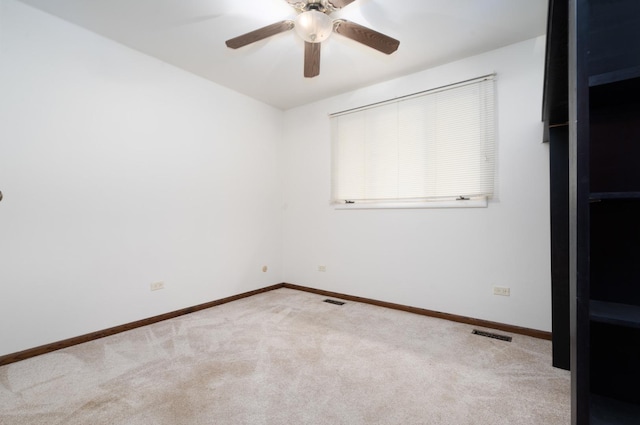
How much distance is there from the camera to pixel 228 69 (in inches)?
129

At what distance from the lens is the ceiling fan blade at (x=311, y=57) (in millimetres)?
2304

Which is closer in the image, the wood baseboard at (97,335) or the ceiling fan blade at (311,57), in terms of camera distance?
the wood baseboard at (97,335)

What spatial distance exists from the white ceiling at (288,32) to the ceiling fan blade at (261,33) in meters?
0.21

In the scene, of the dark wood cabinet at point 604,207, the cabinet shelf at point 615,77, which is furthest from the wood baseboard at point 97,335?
the cabinet shelf at point 615,77

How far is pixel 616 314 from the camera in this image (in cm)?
80

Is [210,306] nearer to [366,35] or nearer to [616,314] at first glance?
[366,35]

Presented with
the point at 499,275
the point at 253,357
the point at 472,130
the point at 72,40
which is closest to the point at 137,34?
the point at 72,40

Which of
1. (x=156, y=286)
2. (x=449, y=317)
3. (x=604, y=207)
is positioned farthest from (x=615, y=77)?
(x=156, y=286)

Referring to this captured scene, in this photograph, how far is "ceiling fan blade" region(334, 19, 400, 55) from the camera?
2.14 metres

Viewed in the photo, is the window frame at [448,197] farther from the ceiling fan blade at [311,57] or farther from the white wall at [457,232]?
the ceiling fan blade at [311,57]

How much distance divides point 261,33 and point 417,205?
227 centimetres

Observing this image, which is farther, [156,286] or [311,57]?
[156,286]

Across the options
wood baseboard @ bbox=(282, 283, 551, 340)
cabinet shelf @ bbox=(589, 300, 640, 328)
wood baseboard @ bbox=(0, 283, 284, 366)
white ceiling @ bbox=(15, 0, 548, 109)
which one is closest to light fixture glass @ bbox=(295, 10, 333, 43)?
white ceiling @ bbox=(15, 0, 548, 109)

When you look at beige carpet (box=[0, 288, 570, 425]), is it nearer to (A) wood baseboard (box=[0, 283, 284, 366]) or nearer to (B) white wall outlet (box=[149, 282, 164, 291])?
(A) wood baseboard (box=[0, 283, 284, 366])
